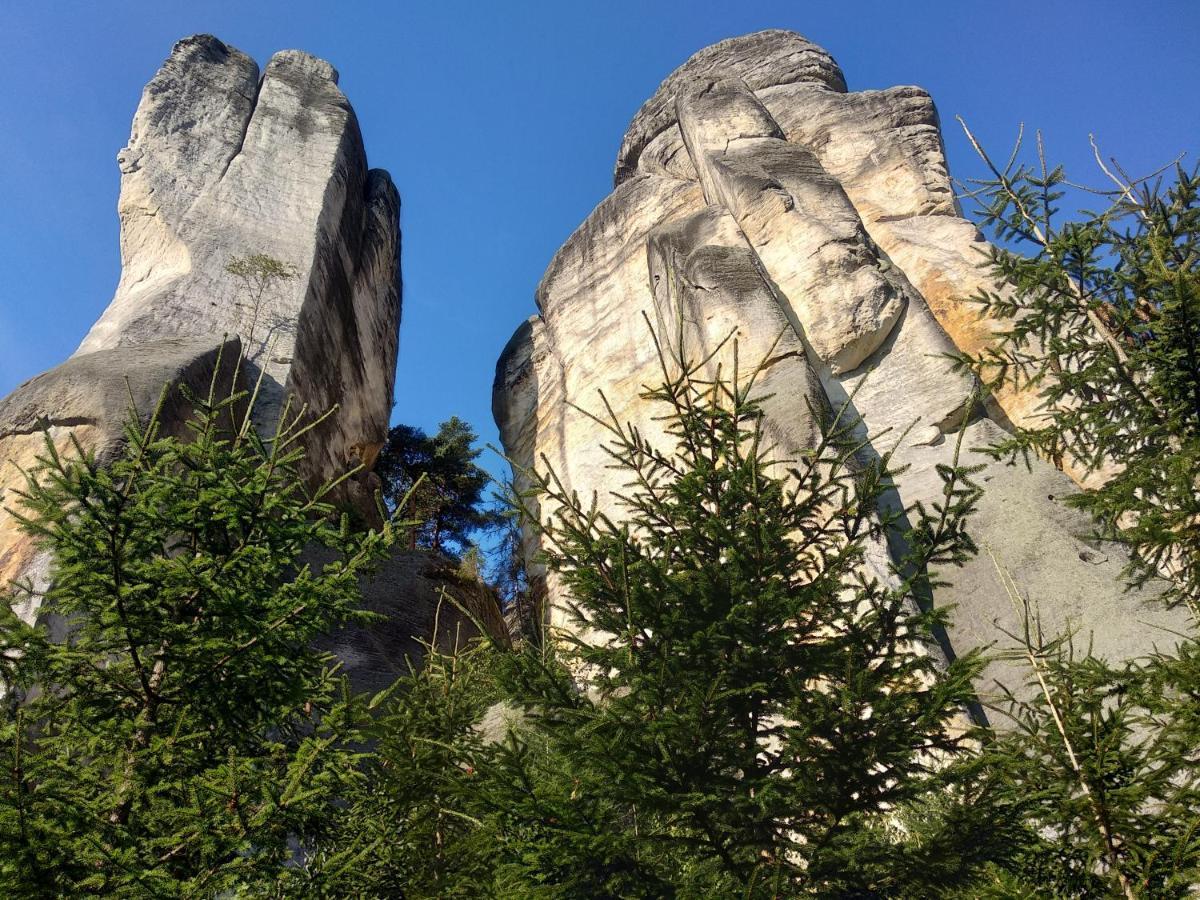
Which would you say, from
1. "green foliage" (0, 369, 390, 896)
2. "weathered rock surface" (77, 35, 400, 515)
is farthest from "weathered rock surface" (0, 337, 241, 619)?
"green foliage" (0, 369, 390, 896)

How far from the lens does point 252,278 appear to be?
1747 centimetres

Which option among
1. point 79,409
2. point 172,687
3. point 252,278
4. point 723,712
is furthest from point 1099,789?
point 252,278

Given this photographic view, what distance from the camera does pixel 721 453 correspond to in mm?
5812

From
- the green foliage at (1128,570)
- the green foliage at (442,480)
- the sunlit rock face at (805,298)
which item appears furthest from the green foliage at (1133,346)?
the green foliage at (442,480)

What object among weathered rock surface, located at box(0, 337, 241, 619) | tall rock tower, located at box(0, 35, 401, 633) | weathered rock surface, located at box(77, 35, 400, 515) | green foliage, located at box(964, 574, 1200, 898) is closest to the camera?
green foliage, located at box(964, 574, 1200, 898)

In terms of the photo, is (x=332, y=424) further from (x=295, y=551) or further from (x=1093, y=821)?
(x=1093, y=821)

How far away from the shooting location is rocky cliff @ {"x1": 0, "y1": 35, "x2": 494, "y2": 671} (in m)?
12.4

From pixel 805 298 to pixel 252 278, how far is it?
1183cm

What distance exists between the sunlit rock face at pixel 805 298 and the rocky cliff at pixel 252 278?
14.9 feet

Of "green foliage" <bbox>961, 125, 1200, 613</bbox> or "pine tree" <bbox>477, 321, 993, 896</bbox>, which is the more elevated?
Result: "green foliage" <bbox>961, 125, 1200, 613</bbox>

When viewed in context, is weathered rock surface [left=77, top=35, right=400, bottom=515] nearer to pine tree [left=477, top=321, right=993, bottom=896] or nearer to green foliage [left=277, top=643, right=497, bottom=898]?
green foliage [left=277, top=643, right=497, bottom=898]

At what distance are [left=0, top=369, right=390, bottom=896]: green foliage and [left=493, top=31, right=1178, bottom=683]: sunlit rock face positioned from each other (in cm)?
634

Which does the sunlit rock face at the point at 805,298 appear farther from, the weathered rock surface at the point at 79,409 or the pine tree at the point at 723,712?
the weathered rock surface at the point at 79,409

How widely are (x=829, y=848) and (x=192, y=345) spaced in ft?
45.0
